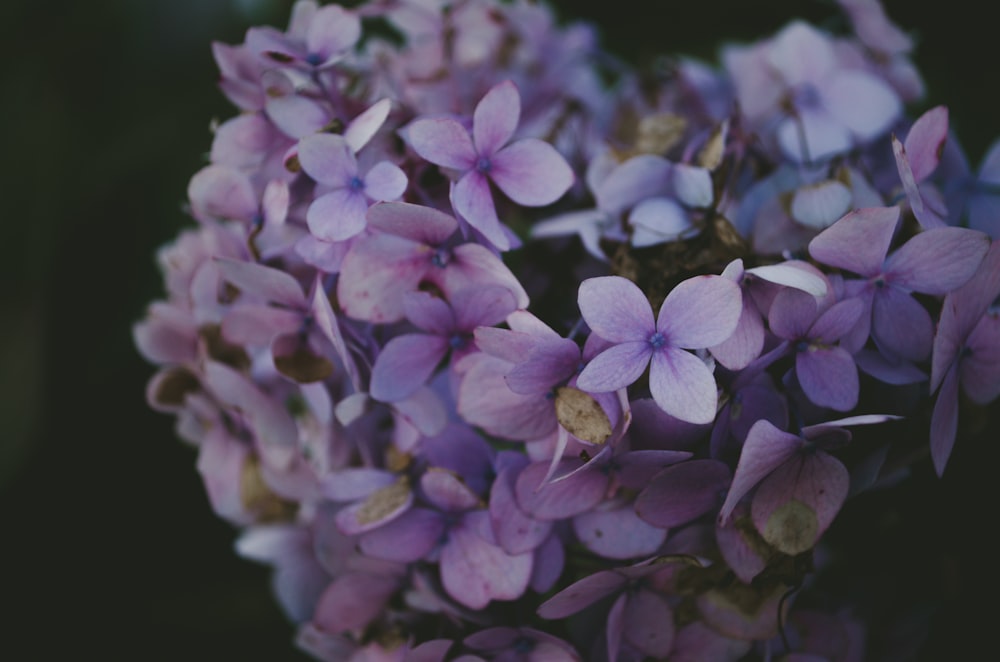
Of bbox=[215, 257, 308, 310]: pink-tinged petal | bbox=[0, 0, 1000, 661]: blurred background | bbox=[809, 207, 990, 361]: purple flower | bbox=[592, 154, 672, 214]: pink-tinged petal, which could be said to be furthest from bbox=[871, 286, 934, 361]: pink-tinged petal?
bbox=[0, 0, 1000, 661]: blurred background

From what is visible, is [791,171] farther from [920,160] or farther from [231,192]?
[231,192]

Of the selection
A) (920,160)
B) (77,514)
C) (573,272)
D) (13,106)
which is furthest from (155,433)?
(920,160)

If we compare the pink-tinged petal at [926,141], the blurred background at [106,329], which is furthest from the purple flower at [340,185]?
the blurred background at [106,329]

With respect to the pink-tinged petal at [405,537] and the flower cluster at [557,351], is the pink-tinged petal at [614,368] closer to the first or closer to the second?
the flower cluster at [557,351]

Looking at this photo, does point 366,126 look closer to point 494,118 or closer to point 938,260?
point 494,118

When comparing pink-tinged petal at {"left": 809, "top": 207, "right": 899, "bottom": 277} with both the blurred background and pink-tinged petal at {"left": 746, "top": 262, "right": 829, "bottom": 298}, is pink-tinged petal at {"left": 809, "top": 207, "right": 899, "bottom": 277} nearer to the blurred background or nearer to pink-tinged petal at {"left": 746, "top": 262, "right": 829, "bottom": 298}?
pink-tinged petal at {"left": 746, "top": 262, "right": 829, "bottom": 298}
